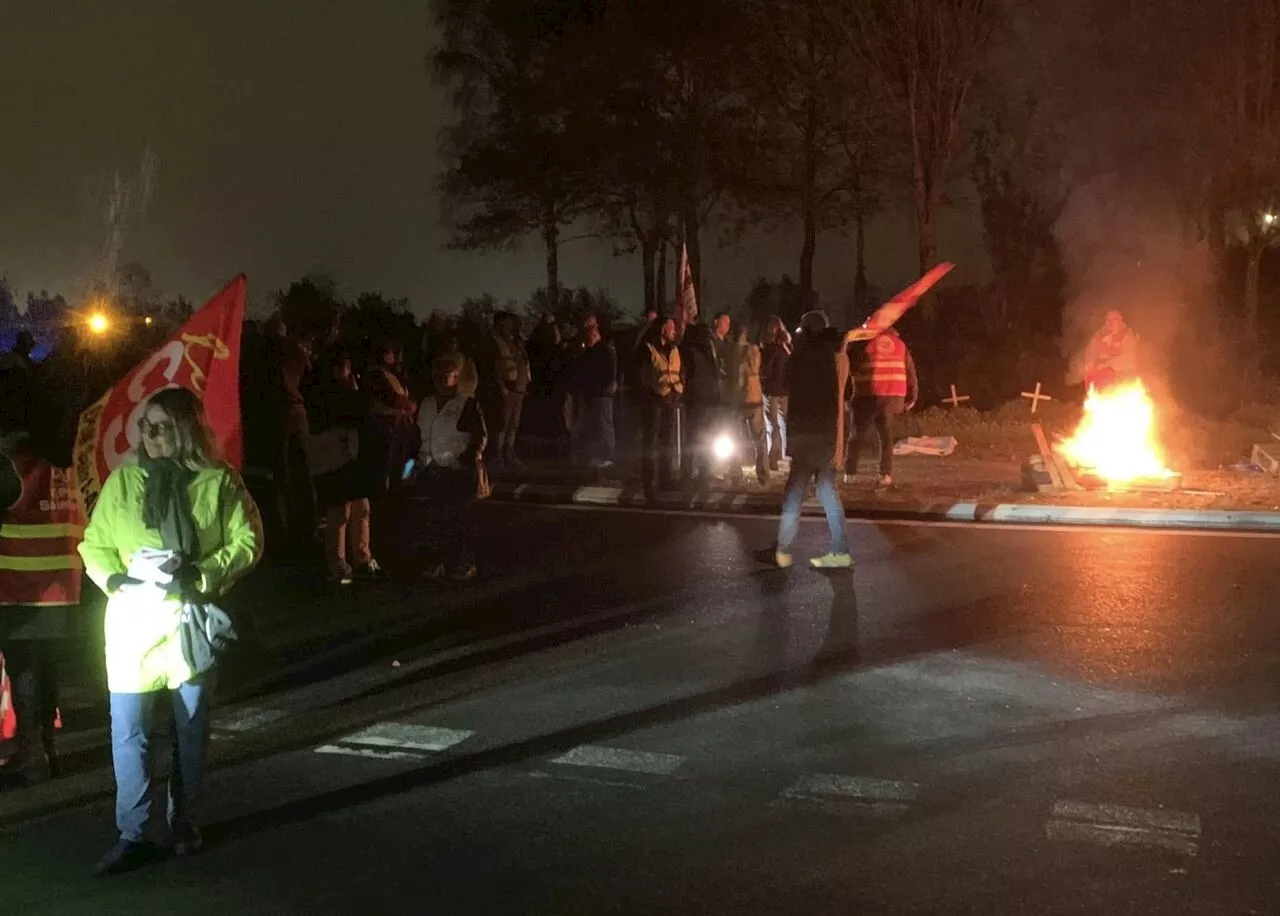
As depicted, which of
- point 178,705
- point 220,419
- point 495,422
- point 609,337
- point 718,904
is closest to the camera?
point 718,904

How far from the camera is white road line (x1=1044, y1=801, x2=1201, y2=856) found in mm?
4492

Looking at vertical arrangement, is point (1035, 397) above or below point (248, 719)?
above

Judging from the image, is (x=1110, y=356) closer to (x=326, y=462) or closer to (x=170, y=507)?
(x=326, y=462)

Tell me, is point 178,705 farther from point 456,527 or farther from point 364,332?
point 364,332

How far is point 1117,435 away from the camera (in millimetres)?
13367

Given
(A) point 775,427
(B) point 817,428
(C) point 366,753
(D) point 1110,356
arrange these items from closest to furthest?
(C) point 366,753
(B) point 817,428
(A) point 775,427
(D) point 1110,356

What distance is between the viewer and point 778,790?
507 cm

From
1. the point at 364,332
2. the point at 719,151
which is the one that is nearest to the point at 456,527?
the point at 364,332

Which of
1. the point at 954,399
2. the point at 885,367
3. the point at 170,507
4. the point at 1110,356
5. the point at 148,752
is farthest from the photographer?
the point at 954,399

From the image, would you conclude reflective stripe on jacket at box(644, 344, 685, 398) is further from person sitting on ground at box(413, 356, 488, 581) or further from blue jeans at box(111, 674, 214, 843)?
blue jeans at box(111, 674, 214, 843)

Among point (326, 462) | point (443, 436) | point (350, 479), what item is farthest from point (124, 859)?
point (326, 462)

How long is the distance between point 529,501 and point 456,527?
3678 millimetres

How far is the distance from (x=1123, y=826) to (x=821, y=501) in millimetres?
4549

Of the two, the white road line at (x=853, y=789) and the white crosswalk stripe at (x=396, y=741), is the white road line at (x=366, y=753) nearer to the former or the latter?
the white crosswalk stripe at (x=396, y=741)
